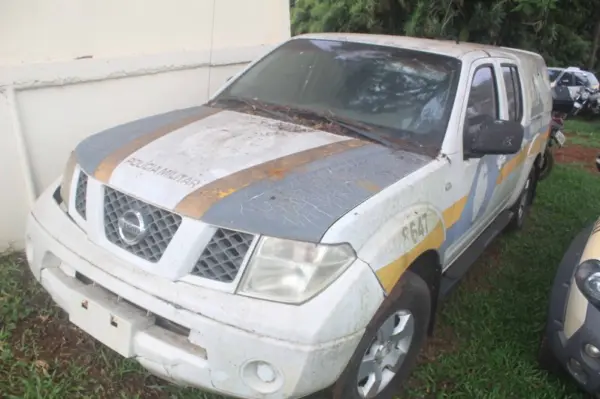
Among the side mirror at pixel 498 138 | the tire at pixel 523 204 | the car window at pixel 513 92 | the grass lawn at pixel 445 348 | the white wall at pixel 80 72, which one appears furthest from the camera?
the tire at pixel 523 204

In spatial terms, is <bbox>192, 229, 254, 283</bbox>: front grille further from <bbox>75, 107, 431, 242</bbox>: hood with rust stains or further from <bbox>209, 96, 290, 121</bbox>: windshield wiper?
<bbox>209, 96, 290, 121</bbox>: windshield wiper

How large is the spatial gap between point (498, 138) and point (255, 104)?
1486mm

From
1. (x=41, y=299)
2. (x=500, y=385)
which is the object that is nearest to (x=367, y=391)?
(x=500, y=385)

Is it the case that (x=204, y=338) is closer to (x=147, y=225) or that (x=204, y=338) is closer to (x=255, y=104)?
(x=147, y=225)

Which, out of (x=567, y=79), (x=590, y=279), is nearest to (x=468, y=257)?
(x=590, y=279)

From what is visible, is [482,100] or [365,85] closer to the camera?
[365,85]

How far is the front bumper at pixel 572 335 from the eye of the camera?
2682 mm

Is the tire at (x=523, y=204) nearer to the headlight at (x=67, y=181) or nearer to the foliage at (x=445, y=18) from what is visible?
the headlight at (x=67, y=181)

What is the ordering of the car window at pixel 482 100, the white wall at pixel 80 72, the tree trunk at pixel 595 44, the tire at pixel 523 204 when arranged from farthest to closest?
the tree trunk at pixel 595 44 < the tire at pixel 523 204 < the white wall at pixel 80 72 < the car window at pixel 482 100

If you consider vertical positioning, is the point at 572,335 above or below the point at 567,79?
above

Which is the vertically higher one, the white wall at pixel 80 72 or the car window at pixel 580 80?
the white wall at pixel 80 72

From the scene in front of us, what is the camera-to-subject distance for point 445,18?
1090cm

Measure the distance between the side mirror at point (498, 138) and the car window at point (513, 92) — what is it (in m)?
1.11

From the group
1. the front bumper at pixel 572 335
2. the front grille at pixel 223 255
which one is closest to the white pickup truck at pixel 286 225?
the front grille at pixel 223 255
